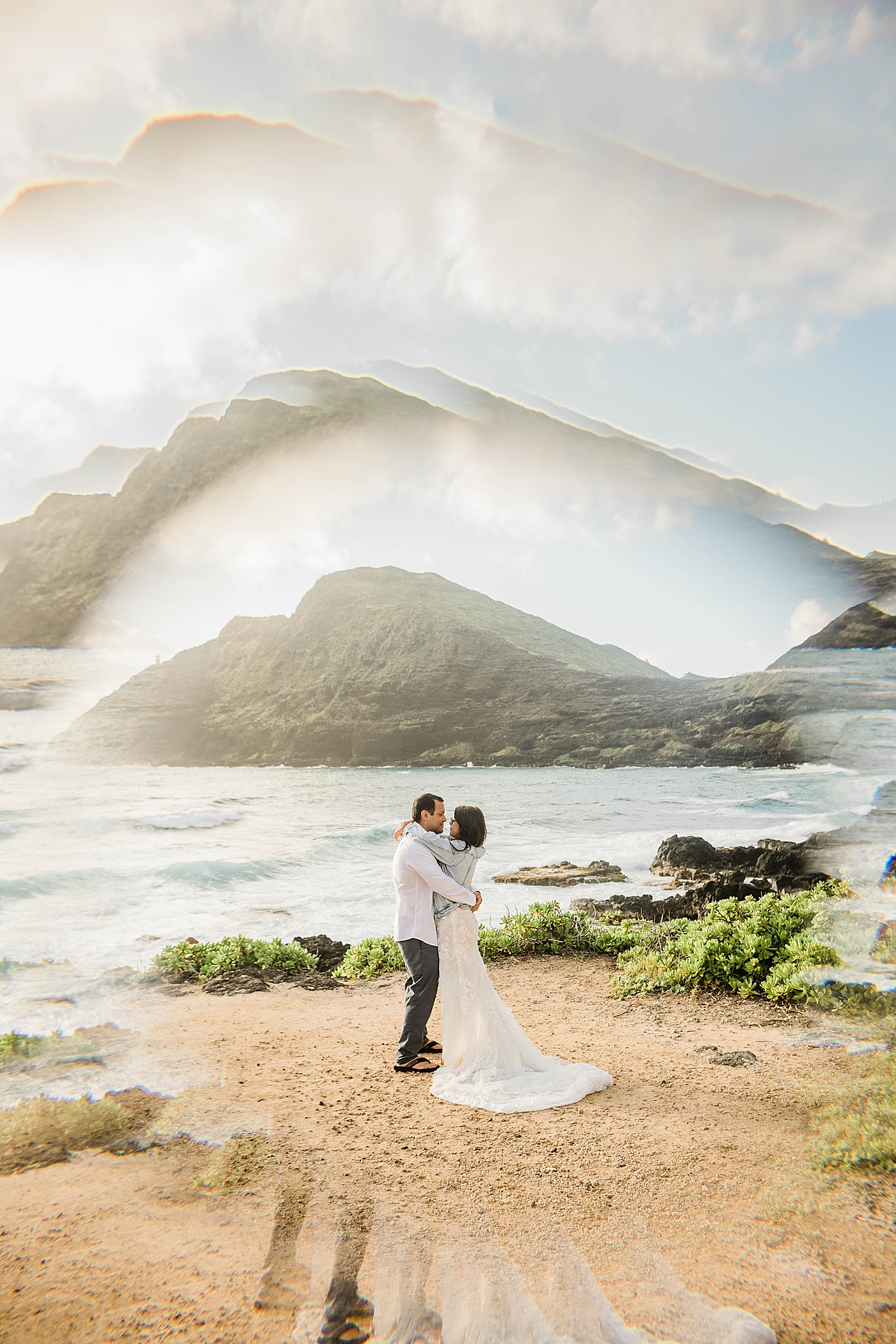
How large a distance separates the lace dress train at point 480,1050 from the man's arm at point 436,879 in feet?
0.40

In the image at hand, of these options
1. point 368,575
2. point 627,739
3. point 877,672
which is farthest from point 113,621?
point 368,575

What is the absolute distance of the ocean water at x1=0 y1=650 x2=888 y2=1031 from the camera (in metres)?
12.1

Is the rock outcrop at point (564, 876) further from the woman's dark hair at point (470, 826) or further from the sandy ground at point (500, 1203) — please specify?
the woman's dark hair at point (470, 826)

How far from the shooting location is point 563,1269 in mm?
2496

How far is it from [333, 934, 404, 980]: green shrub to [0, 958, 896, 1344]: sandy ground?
113 inches

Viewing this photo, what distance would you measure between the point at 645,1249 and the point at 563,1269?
0.36 meters

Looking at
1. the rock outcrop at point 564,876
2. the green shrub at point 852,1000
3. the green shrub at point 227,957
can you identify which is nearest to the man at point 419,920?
the green shrub at point 852,1000

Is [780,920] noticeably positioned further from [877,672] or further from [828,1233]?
[877,672]

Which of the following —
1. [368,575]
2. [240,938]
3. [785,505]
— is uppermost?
[368,575]

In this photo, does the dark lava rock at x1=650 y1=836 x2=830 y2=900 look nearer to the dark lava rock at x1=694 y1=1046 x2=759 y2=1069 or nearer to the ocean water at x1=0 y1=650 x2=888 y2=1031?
the ocean water at x1=0 y1=650 x2=888 y2=1031

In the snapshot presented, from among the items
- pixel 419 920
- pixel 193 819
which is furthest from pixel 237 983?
pixel 193 819

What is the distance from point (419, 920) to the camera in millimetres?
4594

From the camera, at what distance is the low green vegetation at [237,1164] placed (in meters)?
3.20

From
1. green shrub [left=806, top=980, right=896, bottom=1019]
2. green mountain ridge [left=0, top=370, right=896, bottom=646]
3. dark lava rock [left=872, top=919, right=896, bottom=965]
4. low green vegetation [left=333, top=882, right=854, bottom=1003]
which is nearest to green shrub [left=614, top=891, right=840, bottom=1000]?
low green vegetation [left=333, top=882, right=854, bottom=1003]
